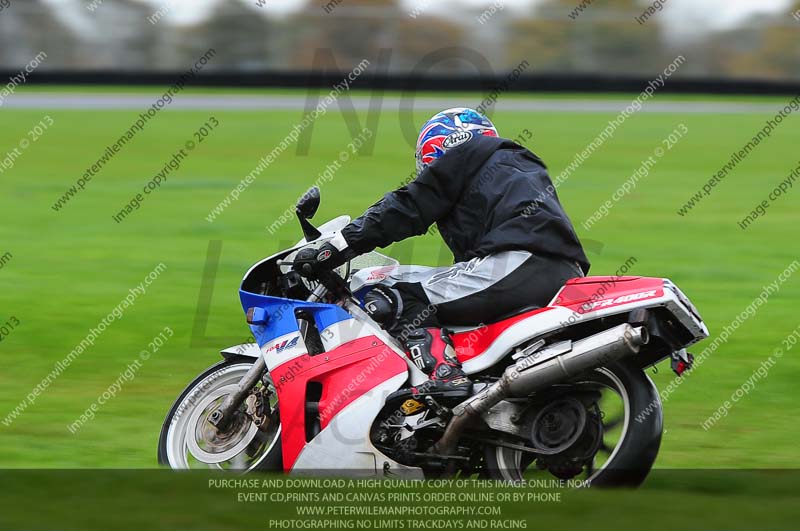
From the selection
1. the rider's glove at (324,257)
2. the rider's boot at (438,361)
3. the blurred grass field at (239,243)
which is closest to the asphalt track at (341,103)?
the blurred grass field at (239,243)

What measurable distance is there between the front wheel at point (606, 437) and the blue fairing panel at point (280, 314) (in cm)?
103

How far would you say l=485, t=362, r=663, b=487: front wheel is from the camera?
515 centimetres

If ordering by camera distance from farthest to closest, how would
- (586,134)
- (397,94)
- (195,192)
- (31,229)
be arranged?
(397,94), (586,134), (195,192), (31,229)

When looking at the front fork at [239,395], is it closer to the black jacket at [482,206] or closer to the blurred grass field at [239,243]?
the blurred grass field at [239,243]

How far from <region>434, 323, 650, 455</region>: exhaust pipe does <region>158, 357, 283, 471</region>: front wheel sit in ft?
3.63

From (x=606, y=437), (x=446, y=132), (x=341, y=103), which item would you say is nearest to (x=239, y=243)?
(x=446, y=132)

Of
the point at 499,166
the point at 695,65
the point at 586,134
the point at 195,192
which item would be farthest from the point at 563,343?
the point at 695,65

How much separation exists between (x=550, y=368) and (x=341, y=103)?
25066 mm

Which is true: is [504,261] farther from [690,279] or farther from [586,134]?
[586,134]

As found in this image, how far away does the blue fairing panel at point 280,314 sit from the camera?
5891mm

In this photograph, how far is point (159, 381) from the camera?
8148 millimetres

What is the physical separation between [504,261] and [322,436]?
122 cm

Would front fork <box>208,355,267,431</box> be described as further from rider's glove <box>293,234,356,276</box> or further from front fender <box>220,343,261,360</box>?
rider's glove <box>293,234,356,276</box>

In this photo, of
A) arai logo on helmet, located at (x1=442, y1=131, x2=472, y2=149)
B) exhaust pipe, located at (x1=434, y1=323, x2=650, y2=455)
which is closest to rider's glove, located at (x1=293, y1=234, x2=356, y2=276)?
arai logo on helmet, located at (x1=442, y1=131, x2=472, y2=149)
